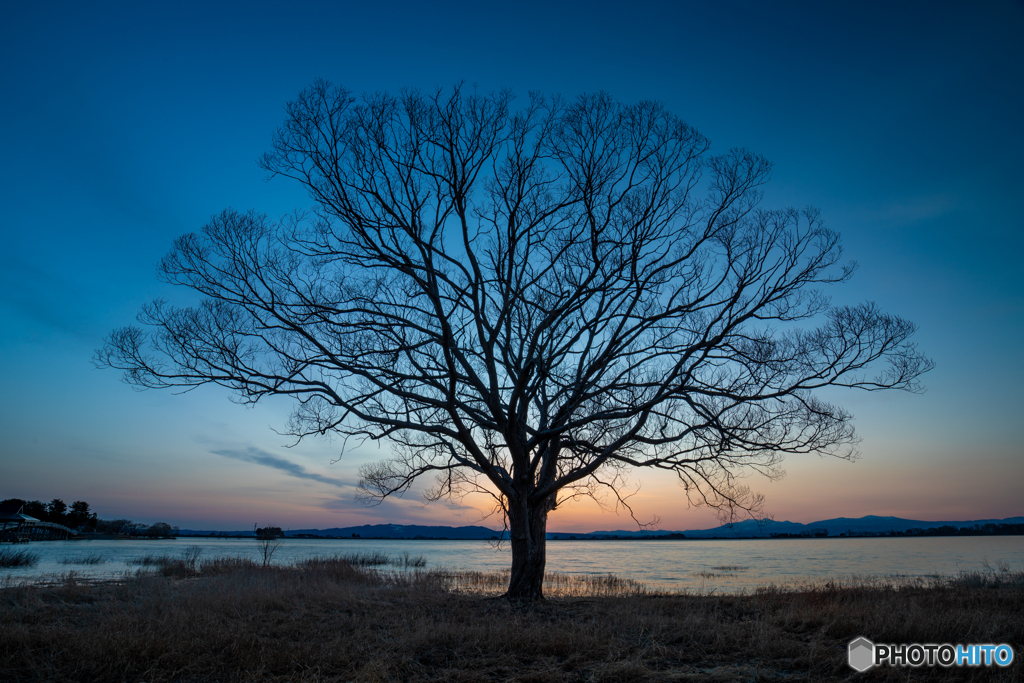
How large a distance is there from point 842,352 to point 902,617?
5254mm

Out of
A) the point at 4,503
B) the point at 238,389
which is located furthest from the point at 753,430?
the point at 4,503

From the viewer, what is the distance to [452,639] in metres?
7.09

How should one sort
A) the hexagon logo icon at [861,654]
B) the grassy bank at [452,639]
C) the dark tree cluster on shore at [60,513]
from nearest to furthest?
the grassy bank at [452,639] < the hexagon logo icon at [861,654] < the dark tree cluster on shore at [60,513]

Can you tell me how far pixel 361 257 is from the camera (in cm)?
1099

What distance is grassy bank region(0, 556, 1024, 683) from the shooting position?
224 inches

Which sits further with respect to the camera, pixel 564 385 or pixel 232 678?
pixel 564 385

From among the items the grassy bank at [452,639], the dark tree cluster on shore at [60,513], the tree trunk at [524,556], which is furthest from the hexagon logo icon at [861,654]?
the dark tree cluster on shore at [60,513]

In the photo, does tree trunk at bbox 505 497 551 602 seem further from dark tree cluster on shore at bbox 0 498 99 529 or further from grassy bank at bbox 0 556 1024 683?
dark tree cluster on shore at bbox 0 498 99 529

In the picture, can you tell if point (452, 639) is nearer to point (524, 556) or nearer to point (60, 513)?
point (524, 556)

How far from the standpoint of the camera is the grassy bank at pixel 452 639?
5691 mm

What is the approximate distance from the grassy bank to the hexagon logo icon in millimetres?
145

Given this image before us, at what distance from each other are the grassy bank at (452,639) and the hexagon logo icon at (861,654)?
14 cm

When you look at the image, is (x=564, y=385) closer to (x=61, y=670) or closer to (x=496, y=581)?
(x=61, y=670)

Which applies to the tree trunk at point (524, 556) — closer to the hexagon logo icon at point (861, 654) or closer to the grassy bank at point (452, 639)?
the grassy bank at point (452, 639)
